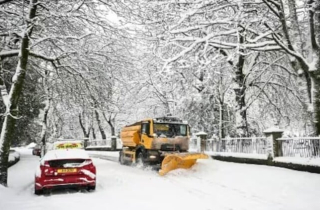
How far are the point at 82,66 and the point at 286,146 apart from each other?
893 centimetres

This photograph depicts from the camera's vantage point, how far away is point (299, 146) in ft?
40.8

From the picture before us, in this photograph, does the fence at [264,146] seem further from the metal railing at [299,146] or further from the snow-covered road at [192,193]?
the snow-covered road at [192,193]

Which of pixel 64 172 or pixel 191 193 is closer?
pixel 191 193

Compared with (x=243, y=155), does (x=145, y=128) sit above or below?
above

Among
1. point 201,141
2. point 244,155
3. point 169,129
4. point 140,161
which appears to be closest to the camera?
point 244,155

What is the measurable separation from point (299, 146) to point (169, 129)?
6178mm

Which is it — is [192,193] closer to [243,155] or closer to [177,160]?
[177,160]

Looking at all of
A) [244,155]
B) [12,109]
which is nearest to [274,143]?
[244,155]

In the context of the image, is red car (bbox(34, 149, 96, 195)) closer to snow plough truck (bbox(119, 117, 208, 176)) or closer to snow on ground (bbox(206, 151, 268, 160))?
snow plough truck (bbox(119, 117, 208, 176))

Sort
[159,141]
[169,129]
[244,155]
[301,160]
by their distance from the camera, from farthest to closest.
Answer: [169,129] < [244,155] < [159,141] < [301,160]

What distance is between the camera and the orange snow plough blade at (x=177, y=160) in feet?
44.1

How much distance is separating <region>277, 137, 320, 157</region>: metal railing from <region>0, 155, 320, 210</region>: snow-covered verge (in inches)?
34.6

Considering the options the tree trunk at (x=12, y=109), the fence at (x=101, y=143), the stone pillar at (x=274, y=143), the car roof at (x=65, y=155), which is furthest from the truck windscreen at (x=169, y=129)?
the fence at (x=101, y=143)

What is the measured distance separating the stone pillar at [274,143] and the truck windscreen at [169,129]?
4214 mm
